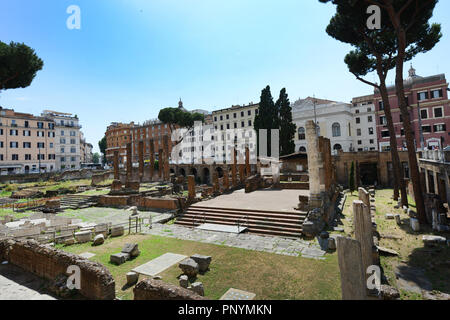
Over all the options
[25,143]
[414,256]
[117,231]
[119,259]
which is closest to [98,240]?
[117,231]

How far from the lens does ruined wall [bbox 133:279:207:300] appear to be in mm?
4750

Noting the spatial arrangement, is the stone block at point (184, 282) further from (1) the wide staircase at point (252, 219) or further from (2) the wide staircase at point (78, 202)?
(2) the wide staircase at point (78, 202)

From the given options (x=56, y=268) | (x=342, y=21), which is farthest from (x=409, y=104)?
(x=56, y=268)

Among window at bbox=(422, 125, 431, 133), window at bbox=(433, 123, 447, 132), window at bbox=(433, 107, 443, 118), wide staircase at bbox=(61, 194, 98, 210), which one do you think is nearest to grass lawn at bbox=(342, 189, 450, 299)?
wide staircase at bbox=(61, 194, 98, 210)

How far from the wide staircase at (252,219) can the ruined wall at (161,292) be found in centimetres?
719

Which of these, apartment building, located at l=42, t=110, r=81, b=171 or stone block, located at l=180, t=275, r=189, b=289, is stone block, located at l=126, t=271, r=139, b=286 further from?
apartment building, located at l=42, t=110, r=81, b=171

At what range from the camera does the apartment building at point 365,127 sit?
43.5m

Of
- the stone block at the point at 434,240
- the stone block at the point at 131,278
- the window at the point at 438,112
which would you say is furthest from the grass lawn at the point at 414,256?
the window at the point at 438,112

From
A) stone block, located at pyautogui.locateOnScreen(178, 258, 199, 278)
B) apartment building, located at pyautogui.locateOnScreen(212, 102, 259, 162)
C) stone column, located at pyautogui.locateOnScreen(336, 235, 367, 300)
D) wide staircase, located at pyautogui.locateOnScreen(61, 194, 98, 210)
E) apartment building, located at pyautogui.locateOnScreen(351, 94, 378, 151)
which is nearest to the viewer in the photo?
stone column, located at pyautogui.locateOnScreen(336, 235, 367, 300)

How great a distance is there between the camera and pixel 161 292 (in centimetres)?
498

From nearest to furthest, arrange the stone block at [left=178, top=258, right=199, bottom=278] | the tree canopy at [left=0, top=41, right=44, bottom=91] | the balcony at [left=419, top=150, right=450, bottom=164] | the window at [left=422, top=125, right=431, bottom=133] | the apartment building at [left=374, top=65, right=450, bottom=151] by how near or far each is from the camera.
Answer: the stone block at [left=178, top=258, right=199, bottom=278] < the balcony at [left=419, top=150, right=450, bottom=164] < the tree canopy at [left=0, top=41, right=44, bottom=91] < the apartment building at [left=374, top=65, right=450, bottom=151] < the window at [left=422, top=125, right=431, bottom=133]

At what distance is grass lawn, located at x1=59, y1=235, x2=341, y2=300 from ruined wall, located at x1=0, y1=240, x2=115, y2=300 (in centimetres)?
70

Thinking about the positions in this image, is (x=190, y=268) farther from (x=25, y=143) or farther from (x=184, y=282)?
(x=25, y=143)

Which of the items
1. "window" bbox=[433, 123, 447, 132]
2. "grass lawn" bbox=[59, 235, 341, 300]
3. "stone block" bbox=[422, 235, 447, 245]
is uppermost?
"window" bbox=[433, 123, 447, 132]
